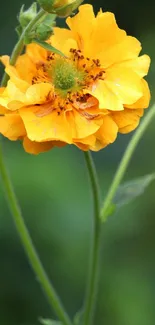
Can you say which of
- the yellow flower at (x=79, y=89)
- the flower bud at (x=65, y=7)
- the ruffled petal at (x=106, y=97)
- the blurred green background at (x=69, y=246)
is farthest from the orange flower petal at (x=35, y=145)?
the blurred green background at (x=69, y=246)

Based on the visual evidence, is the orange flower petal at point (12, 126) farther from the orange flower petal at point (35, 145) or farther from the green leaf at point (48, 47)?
the green leaf at point (48, 47)

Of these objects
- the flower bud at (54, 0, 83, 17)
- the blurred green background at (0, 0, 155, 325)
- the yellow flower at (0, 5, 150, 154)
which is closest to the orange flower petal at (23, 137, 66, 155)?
the yellow flower at (0, 5, 150, 154)

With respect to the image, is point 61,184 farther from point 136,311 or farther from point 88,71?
point 88,71

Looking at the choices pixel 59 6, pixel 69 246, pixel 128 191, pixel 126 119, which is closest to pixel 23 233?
pixel 128 191

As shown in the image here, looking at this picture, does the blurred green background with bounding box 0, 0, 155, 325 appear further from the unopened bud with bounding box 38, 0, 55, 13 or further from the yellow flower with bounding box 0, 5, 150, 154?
the unopened bud with bounding box 38, 0, 55, 13

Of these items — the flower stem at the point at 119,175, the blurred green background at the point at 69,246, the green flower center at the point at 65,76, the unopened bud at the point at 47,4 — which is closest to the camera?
the unopened bud at the point at 47,4

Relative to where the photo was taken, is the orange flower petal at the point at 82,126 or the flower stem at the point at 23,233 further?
the flower stem at the point at 23,233
